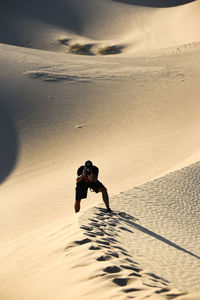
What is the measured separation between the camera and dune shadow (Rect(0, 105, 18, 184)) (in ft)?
52.1

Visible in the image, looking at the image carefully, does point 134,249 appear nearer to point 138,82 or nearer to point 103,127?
point 103,127

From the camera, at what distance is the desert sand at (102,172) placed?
6512 millimetres

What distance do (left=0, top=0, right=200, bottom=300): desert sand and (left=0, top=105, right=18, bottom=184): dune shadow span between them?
0.11ft

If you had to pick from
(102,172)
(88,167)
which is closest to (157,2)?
(102,172)

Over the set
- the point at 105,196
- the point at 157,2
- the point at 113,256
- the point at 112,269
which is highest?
the point at 157,2

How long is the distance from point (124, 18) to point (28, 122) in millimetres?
25316

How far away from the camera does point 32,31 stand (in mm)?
39594

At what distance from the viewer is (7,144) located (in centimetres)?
1712

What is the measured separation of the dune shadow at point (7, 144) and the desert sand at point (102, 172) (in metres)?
0.03

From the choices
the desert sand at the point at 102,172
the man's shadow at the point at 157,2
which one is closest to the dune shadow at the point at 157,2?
the man's shadow at the point at 157,2

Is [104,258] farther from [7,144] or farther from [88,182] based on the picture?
[7,144]

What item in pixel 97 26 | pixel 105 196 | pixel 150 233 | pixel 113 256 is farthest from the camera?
pixel 97 26

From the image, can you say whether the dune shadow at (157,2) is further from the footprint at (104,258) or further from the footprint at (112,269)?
the footprint at (112,269)

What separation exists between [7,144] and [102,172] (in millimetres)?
4113
